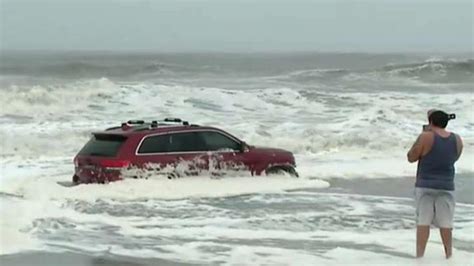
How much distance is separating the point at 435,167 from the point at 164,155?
828cm

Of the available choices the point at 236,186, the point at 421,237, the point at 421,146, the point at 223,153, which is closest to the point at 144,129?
the point at 223,153

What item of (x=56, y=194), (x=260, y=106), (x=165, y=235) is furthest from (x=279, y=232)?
(x=260, y=106)

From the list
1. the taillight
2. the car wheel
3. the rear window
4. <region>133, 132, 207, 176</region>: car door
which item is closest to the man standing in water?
the taillight

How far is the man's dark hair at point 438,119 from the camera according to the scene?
1095cm

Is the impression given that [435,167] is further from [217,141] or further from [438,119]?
[217,141]

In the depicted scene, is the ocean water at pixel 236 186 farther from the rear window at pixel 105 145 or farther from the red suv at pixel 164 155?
the rear window at pixel 105 145

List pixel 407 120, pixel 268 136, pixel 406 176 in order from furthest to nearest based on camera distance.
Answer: pixel 407 120 < pixel 268 136 < pixel 406 176

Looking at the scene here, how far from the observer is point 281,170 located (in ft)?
65.3

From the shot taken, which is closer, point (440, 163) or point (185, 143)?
point (440, 163)

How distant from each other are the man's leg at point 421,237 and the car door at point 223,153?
25.2ft

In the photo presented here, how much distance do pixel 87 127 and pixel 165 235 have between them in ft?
61.4

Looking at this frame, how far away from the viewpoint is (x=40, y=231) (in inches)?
→ 550

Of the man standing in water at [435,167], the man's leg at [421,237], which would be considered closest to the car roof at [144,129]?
the man's leg at [421,237]

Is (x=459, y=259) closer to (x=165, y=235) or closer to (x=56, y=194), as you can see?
(x=165, y=235)
